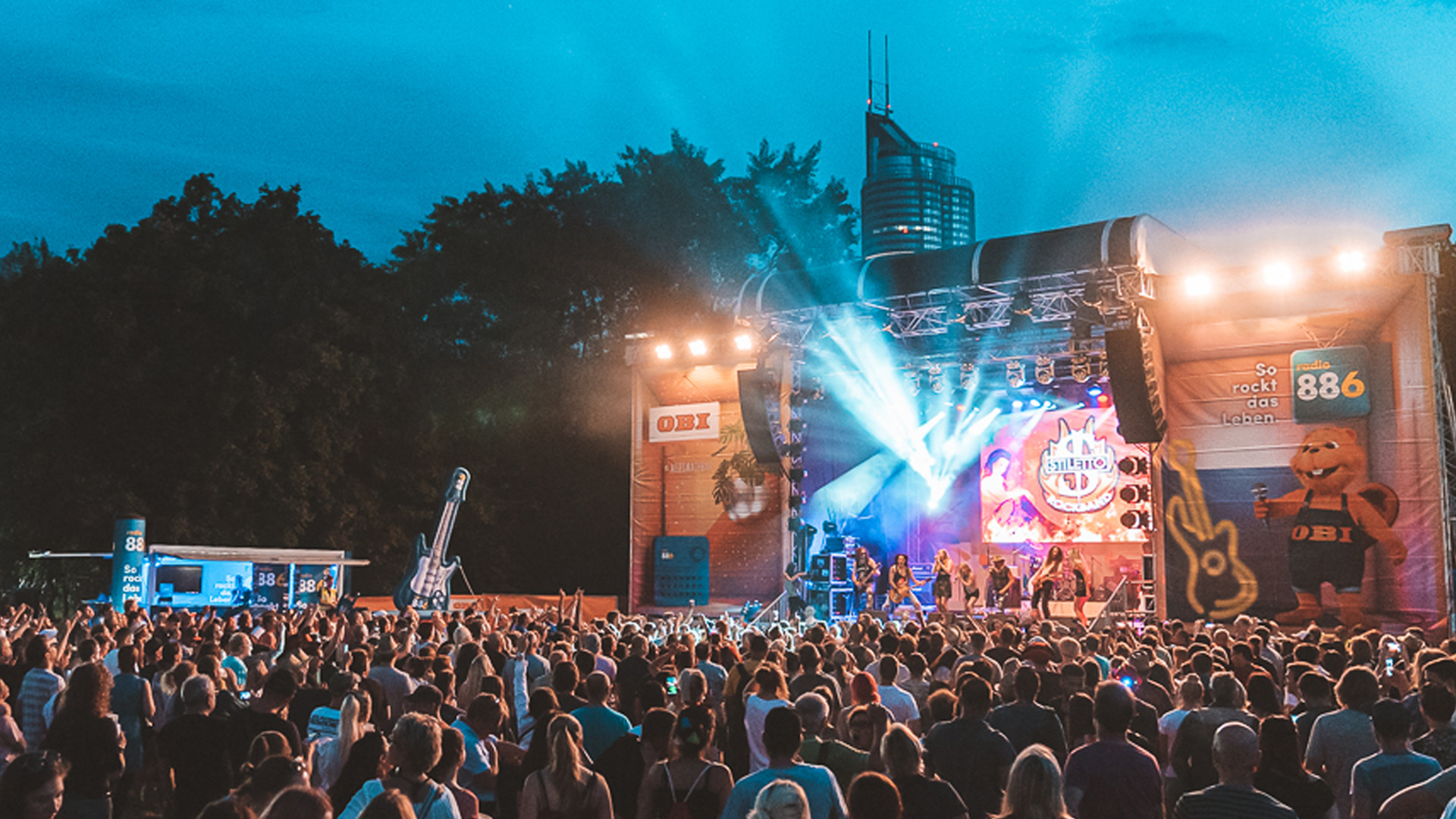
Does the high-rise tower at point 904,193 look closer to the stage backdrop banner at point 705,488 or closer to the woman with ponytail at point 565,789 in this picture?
the stage backdrop banner at point 705,488

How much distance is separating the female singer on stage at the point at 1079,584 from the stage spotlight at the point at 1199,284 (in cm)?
676

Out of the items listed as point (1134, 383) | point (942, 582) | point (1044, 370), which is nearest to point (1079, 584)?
point (942, 582)

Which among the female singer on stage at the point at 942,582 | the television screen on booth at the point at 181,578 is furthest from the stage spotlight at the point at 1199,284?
the television screen on booth at the point at 181,578

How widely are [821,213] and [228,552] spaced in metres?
23.6

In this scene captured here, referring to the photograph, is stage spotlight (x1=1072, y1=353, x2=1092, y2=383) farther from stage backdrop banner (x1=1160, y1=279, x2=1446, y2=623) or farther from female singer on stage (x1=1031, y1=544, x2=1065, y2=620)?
female singer on stage (x1=1031, y1=544, x2=1065, y2=620)

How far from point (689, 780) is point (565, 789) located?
671 mm

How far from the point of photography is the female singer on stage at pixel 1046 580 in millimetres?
21750

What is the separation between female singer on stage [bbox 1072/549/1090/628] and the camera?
23266 millimetres

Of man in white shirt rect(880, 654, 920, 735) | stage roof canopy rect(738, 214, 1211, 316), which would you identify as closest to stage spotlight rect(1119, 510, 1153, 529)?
stage roof canopy rect(738, 214, 1211, 316)

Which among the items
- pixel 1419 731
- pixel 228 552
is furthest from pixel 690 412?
pixel 1419 731

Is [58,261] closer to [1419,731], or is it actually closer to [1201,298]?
[1201,298]

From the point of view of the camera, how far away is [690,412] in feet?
84.3

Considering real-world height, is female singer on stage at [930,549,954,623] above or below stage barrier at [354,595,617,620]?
above

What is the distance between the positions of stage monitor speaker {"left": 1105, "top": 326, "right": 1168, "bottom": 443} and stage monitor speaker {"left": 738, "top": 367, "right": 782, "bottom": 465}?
642 cm
